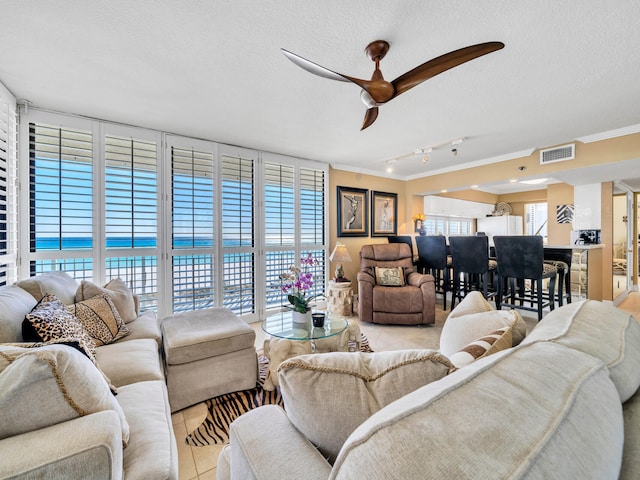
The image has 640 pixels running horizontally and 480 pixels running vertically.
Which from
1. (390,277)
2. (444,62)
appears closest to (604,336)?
(444,62)

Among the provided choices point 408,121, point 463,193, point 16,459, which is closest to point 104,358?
point 16,459

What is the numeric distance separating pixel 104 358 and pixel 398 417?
191 centimetres

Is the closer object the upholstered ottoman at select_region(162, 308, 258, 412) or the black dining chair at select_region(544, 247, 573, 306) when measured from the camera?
the upholstered ottoman at select_region(162, 308, 258, 412)

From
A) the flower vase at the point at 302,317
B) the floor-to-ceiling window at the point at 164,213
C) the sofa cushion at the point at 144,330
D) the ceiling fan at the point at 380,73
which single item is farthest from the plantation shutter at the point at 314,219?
the ceiling fan at the point at 380,73

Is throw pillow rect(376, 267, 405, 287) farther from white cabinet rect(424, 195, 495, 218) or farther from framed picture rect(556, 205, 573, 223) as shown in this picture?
framed picture rect(556, 205, 573, 223)

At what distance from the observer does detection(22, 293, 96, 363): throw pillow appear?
4.23 ft

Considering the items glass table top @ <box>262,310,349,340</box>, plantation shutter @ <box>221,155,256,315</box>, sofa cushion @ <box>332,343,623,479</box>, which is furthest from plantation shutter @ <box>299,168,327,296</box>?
sofa cushion @ <box>332,343,623,479</box>

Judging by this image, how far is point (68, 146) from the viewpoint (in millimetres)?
2688

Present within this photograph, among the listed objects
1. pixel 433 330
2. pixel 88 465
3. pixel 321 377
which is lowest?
pixel 433 330

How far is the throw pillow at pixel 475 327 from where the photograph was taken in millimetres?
1120

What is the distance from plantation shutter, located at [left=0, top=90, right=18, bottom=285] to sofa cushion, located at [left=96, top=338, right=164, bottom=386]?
4.04ft

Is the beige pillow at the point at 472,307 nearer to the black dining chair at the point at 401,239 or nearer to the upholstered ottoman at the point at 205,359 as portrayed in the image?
the upholstered ottoman at the point at 205,359

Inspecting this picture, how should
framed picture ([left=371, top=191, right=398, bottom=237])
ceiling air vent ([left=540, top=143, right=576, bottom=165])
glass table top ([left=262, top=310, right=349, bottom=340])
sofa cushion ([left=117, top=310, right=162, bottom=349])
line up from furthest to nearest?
framed picture ([left=371, top=191, right=398, bottom=237])
ceiling air vent ([left=540, top=143, right=576, bottom=165])
glass table top ([left=262, top=310, right=349, bottom=340])
sofa cushion ([left=117, top=310, right=162, bottom=349])

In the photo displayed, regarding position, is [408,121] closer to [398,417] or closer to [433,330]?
[433,330]
